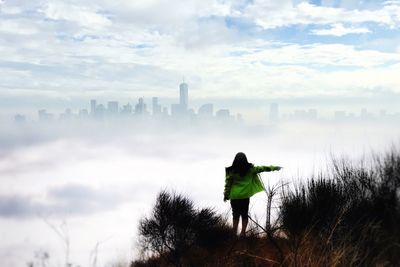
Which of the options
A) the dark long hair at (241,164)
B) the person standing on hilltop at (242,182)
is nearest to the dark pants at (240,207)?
the person standing on hilltop at (242,182)

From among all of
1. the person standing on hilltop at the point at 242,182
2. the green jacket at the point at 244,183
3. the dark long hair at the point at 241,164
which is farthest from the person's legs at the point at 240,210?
the dark long hair at the point at 241,164

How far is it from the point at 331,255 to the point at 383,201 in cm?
403

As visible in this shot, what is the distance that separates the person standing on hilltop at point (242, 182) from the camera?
898cm

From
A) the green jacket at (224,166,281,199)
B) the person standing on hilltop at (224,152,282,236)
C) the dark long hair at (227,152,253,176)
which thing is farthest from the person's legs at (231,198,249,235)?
the dark long hair at (227,152,253,176)

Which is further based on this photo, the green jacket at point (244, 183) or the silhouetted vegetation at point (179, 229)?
the silhouetted vegetation at point (179, 229)

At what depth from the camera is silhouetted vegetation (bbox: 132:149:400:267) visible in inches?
336

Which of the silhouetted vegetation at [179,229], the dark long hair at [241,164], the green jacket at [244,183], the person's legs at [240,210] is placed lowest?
the silhouetted vegetation at [179,229]

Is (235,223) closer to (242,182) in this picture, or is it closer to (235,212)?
(235,212)

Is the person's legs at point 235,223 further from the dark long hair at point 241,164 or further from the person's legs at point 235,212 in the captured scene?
the dark long hair at point 241,164

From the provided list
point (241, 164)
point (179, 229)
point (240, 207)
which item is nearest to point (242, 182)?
point (241, 164)

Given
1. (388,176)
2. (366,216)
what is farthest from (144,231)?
(388,176)

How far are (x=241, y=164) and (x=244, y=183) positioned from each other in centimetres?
36

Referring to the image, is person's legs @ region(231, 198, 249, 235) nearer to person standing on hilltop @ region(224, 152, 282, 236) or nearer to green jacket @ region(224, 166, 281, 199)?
person standing on hilltop @ region(224, 152, 282, 236)

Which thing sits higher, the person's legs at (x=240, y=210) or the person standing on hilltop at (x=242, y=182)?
the person standing on hilltop at (x=242, y=182)
